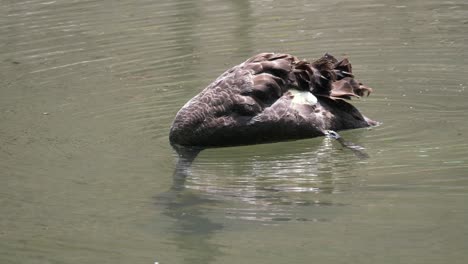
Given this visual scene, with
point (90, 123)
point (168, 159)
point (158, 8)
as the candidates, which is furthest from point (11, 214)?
point (158, 8)

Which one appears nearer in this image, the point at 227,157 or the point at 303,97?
the point at 227,157

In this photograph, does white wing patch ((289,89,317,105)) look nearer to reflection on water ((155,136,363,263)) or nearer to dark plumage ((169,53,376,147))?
dark plumage ((169,53,376,147))

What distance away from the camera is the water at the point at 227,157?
226 inches

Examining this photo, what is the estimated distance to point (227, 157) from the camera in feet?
24.9

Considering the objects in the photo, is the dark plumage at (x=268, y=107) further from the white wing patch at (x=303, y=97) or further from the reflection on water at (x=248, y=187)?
the reflection on water at (x=248, y=187)

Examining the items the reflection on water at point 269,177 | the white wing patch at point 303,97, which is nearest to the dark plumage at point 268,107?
the white wing patch at point 303,97

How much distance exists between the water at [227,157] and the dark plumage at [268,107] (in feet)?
0.46

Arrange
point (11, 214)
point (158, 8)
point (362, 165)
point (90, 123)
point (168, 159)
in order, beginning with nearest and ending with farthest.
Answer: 1. point (11, 214)
2. point (362, 165)
3. point (168, 159)
4. point (90, 123)
5. point (158, 8)

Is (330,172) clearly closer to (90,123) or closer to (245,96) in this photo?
(245,96)

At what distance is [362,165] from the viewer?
23.2ft

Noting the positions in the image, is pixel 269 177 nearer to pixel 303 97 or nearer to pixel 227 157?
pixel 227 157

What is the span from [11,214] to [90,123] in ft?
7.04

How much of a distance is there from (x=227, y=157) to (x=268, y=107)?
564 millimetres

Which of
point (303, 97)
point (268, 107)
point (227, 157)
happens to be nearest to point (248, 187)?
point (227, 157)
